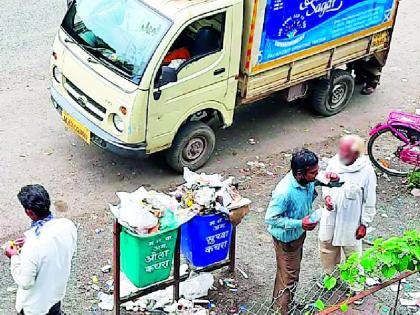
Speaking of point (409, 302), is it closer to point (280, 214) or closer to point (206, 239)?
point (280, 214)

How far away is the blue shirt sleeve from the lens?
21.4 feet

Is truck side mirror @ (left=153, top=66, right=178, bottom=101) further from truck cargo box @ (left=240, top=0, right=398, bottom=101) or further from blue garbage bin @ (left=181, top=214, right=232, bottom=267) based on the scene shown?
blue garbage bin @ (left=181, top=214, right=232, bottom=267)

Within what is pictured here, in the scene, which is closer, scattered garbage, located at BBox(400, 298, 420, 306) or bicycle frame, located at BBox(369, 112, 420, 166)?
scattered garbage, located at BBox(400, 298, 420, 306)

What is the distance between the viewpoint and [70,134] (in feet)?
32.1

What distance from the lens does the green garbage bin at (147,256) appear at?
6.70 metres

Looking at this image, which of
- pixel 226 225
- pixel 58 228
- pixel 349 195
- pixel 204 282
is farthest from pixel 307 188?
pixel 58 228

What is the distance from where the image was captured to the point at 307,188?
6613 millimetres

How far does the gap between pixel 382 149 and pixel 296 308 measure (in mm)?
3318

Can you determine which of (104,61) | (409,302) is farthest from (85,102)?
(409,302)

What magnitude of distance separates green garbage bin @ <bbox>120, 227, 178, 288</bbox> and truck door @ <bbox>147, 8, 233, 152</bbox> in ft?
6.47

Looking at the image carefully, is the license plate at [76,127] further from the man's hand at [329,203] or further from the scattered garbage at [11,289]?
the man's hand at [329,203]

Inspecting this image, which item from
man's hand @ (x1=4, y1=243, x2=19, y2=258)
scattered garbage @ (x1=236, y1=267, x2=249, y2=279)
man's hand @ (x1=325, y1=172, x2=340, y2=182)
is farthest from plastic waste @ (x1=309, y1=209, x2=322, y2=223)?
man's hand @ (x1=4, y1=243, x2=19, y2=258)

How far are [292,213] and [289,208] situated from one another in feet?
0.20

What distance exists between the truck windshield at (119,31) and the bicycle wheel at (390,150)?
2.75 metres
